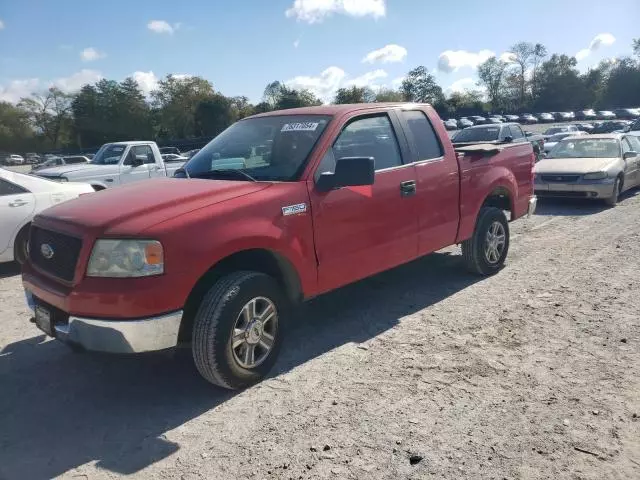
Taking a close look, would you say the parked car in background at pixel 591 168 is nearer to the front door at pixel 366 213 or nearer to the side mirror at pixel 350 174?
the front door at pixel 366 213

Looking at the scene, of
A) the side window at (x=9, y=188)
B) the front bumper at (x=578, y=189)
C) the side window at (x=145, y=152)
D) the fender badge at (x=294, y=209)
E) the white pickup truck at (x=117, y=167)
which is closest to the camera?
the fender badge at (x=294, y=209)

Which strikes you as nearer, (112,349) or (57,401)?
(112,349)

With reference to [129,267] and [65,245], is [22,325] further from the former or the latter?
[129,267]

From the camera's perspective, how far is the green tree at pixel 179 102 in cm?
7356

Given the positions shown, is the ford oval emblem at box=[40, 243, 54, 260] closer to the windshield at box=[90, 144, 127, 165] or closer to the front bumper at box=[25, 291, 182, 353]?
the front bumper at box=[25, 291, 182, 353]

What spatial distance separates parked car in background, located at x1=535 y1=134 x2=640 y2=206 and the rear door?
22.1 feet

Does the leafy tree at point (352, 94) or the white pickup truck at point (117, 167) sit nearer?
the white pickup truck at point (117, 167)

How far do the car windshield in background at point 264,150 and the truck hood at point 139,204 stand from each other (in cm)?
25

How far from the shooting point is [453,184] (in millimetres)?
5363

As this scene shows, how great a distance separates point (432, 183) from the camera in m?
5.08

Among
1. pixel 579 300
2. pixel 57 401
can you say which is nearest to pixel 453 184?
pixel 579 300

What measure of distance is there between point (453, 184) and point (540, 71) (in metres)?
112

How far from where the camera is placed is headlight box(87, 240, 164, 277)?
3.20 metres

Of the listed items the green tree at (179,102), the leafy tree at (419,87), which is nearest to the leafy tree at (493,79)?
the leafy tree at (419,87)
